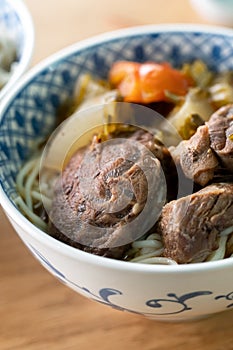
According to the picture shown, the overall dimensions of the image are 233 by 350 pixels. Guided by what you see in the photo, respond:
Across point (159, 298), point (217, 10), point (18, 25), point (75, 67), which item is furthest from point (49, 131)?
point (217, 10)

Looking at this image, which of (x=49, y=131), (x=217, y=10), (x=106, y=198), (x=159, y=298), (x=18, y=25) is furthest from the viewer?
(x=217, y=10)

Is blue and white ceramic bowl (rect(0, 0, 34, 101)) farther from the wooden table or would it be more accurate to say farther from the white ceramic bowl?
the white ceramic bowl

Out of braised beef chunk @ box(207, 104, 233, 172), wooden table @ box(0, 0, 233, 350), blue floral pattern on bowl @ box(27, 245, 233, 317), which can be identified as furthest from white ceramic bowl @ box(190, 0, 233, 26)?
blue floral pattern on bowl @ box(27, 245, 233, 317)

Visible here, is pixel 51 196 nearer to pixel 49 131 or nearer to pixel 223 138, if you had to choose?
pixel 49 131

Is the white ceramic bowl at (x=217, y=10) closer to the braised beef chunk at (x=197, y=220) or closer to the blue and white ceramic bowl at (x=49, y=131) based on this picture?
the blue and white ceramic bowl at (x=49, y=131)

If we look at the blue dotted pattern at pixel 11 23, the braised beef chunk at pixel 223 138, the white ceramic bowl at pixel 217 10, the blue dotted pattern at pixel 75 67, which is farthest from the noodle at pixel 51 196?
the white ceramic bowl at pixel 217 10

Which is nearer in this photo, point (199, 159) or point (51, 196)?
Answer: point (199, 159)
